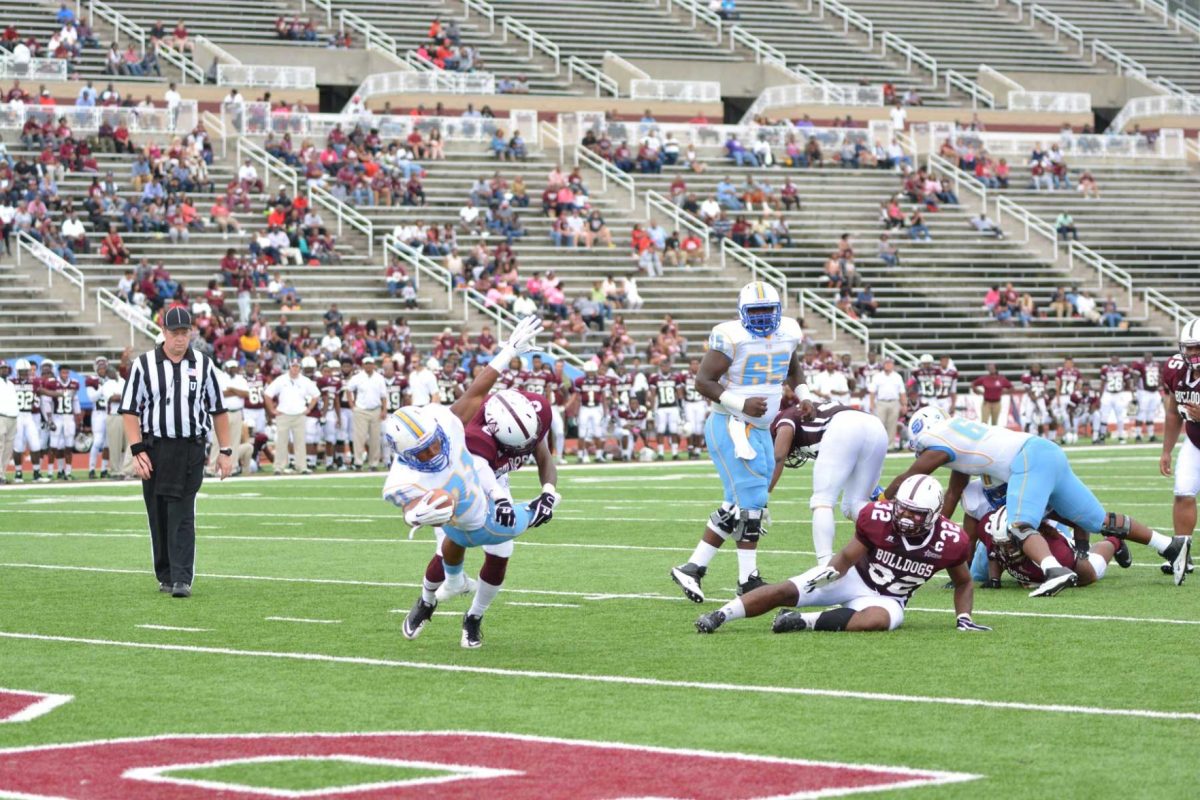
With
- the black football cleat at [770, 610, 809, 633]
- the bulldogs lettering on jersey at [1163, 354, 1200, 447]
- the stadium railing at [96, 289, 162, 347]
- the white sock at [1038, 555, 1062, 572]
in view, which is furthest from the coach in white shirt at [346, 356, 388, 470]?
the black football cleat at [770, 610, 809, 633]

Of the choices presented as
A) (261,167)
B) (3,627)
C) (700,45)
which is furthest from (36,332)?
(700,45)

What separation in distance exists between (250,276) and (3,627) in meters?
21.4

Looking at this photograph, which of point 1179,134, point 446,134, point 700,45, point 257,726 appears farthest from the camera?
point 700,45

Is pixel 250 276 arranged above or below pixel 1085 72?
below

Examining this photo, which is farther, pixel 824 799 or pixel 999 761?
pixel 999 761

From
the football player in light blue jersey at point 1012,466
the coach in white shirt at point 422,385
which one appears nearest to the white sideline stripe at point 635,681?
the football player in light blue jersey at point 1012,466

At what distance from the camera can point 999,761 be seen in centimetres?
618

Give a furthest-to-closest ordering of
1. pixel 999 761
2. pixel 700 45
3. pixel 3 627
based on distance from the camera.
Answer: pixel 700 45 → pixel 3 627 → pixel 999 761

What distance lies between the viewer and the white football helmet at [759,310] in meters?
10.9

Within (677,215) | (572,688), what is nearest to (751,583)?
(572,688)

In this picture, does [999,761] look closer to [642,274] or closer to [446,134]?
[642,274]

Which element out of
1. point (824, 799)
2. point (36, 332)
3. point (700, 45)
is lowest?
point (36, 332)

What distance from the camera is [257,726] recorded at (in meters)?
6.95

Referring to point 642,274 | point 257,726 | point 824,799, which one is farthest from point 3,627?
point 642,274
